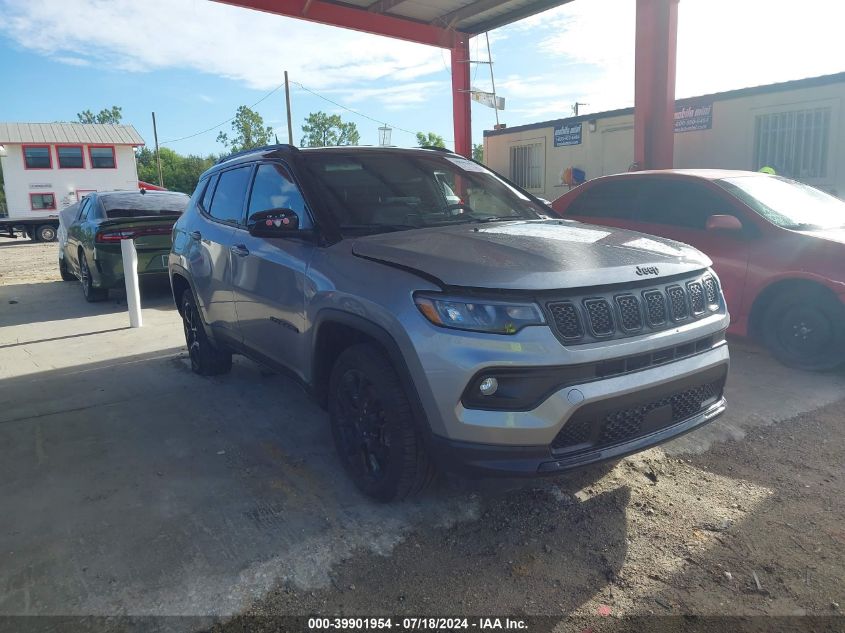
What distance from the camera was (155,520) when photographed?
3119 mm

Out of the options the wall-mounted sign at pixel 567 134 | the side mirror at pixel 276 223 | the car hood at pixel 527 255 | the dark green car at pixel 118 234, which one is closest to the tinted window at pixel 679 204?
the car hood at pixel 527 255

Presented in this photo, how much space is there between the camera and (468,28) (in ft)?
41.1

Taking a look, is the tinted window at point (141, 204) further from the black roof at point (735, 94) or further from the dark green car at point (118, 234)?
the black roof at point (735, 94)

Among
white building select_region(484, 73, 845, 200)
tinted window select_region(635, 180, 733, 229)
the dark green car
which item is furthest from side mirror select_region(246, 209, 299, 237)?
white building select_region(484, 73, 845, 200)

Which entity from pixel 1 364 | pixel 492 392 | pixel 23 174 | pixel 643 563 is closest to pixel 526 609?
pixel 643 563

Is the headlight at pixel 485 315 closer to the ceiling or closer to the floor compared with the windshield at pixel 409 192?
closer to the floor

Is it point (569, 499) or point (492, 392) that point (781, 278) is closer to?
point (569, 499)

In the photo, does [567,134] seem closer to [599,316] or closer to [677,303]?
[677,303]

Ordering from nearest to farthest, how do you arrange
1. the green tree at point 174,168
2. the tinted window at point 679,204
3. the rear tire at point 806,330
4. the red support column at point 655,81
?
the rear tire at point 806,330, the tinted window at point 679,204, the red support column at point 655,81, the green tree at point 174,168

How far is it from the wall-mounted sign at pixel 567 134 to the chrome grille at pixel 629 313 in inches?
520

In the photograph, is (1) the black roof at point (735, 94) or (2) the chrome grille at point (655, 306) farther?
(1) the black roof at point (735, 94)

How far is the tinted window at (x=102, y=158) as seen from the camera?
39.5m

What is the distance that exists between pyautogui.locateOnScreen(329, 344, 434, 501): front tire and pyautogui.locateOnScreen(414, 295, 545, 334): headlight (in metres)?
0.42

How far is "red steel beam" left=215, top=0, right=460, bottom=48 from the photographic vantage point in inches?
417
